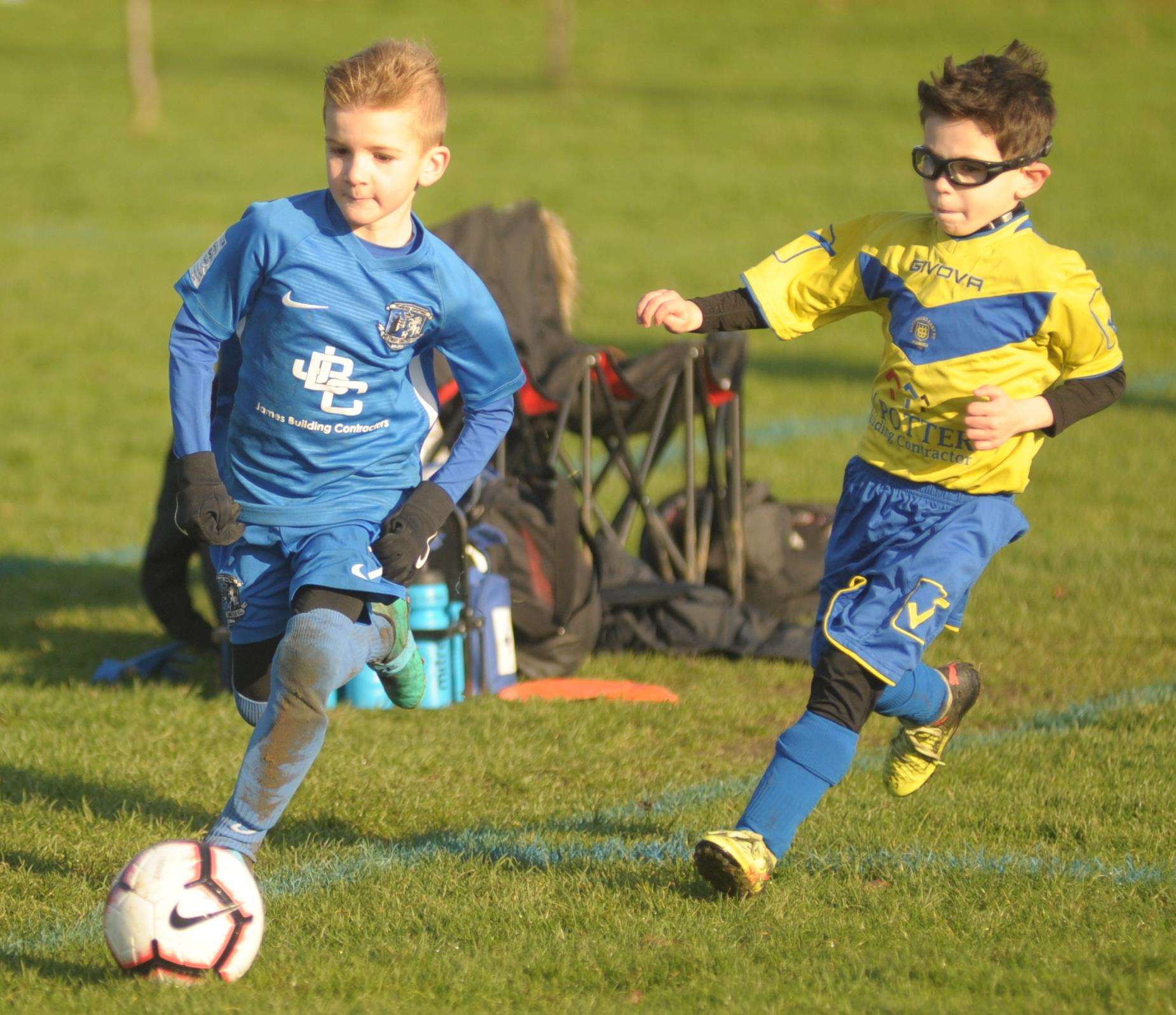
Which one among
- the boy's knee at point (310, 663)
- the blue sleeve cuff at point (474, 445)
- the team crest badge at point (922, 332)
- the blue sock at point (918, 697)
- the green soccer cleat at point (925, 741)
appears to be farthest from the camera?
the green soccer cleat at point (925, 741)

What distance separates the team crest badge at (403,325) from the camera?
386 centimetres

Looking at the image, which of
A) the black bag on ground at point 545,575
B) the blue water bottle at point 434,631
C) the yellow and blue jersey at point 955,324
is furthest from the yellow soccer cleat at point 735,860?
the black bag on ground at point 545,575

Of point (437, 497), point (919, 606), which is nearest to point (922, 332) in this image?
point (919, 606)

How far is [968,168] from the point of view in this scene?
3822mm

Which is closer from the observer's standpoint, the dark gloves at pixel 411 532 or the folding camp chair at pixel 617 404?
the dark gloves at pixel 411 532

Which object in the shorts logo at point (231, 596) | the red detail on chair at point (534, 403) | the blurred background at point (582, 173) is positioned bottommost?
the blurred background at point (582, 173)

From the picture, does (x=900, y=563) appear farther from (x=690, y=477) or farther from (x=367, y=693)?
(x=690, y=477)

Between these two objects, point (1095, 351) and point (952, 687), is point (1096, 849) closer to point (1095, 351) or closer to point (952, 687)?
point (952, 687)

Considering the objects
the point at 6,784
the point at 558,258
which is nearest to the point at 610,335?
the point at 558,258

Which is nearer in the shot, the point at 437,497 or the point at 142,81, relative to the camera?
the point at 437,497

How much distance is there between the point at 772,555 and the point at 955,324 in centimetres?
306

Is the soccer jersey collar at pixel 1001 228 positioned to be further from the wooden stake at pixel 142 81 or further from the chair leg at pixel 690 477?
the wooden stake at pixel 142 81

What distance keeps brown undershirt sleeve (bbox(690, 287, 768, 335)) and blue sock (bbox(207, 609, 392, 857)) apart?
1.23m

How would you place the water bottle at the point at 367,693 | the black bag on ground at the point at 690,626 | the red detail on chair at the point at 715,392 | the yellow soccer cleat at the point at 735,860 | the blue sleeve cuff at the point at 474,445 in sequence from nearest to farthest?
1. the yellow soccer cleat at the point at 735,860
2. the blue sleeve cuff at the point at 474,445
3. the water bottle at the point at 367,693
4. the black bag on ground at the point at 690,626
5. the red detail on chair at the point at 715,392
